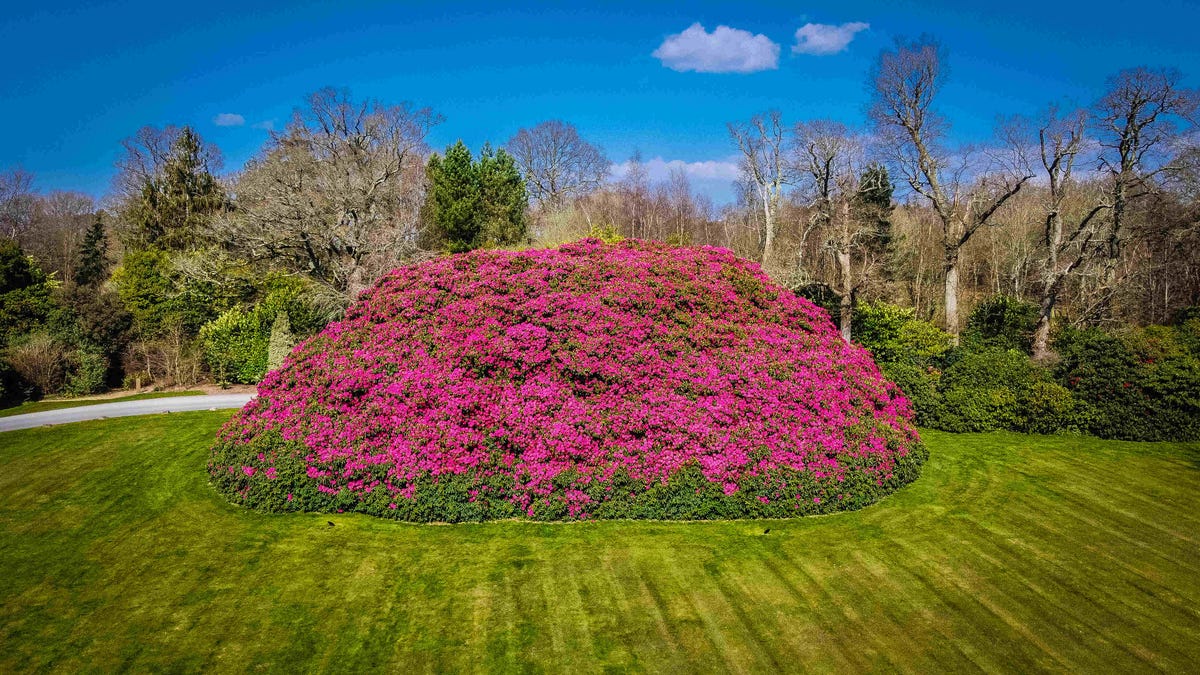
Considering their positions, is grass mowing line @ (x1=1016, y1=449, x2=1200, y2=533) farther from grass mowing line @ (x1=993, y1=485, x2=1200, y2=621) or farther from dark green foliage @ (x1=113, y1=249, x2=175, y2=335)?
dark green foliage @ (x1=113, y1=249, x2=175, y2=335)

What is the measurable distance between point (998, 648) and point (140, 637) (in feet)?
30.4

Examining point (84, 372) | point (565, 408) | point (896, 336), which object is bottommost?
point (565, 408)

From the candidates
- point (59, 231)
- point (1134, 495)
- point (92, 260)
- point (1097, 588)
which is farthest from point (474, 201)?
point (59, 231)

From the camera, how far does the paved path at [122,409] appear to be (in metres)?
15.6

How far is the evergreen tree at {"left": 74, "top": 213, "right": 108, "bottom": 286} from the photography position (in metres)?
36.7

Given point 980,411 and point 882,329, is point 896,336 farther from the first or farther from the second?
point 980,411

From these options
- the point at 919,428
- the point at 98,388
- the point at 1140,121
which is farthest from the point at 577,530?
the point at 1140,121

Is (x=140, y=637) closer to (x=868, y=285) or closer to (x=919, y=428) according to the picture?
(x=919, y=428)

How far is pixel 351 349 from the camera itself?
38.1ft

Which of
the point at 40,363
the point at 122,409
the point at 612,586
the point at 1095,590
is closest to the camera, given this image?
the point at 1095,590

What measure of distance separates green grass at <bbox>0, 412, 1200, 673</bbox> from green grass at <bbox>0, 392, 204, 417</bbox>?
896cm

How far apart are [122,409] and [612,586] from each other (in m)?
17.1

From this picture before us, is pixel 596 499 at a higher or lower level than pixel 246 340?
lower

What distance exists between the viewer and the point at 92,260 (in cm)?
3750
